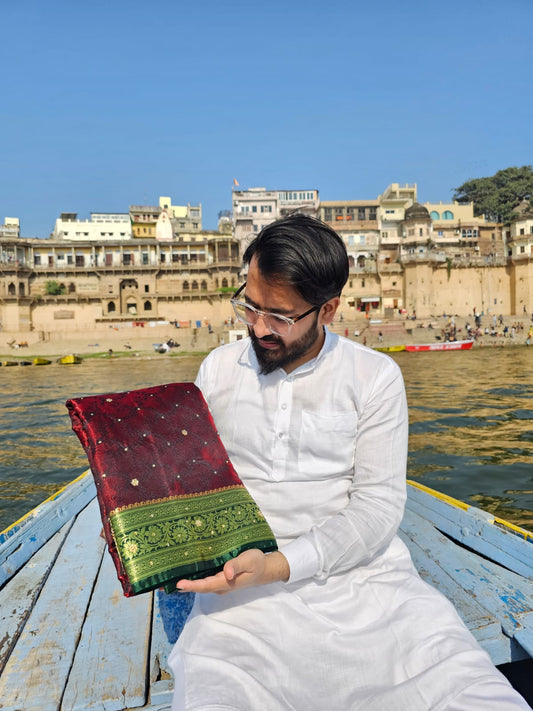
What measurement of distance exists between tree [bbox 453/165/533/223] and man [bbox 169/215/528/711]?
5653 centimetres

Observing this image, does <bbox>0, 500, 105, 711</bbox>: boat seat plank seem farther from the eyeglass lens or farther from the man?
the eyeglass lens

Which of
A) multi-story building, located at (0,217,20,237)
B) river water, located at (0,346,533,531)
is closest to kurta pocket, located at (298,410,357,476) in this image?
river water, located at (0,346,533,531)

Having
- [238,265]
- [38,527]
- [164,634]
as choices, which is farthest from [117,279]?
[164,634]

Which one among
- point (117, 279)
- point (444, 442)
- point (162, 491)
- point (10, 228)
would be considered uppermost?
point (10, 228)

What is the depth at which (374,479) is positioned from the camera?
173 cm

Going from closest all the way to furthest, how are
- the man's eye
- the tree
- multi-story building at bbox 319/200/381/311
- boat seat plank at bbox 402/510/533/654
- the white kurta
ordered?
the white kurta, the man's eye, boat seat plank at bbox 402/510/533/654, multi-story building at bbox 319/200/381/311, the tree

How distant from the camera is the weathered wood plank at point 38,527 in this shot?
102 inches

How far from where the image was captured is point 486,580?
2.33 m

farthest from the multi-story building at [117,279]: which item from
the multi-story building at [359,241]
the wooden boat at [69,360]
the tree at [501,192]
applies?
the tree at [501,192]

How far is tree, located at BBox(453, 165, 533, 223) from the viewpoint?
2062 inches

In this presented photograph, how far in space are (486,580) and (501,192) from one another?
192ft

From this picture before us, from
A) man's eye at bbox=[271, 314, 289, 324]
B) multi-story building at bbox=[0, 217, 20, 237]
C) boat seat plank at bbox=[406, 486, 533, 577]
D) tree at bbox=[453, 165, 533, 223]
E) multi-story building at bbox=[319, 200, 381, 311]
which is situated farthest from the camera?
tree at bbox=[453, 165, 533, 223]

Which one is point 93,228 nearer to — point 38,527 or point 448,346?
point 448,346

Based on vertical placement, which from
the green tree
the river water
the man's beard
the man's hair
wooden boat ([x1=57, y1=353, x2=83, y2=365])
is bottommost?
the river water
